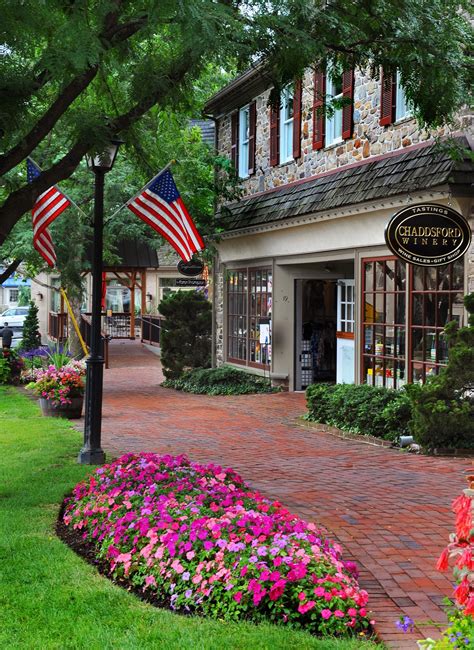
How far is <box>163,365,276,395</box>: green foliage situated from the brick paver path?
983 millimetres

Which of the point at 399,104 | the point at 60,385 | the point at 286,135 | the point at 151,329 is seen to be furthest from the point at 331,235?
the point at 151,329

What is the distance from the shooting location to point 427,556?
6203 millimetres

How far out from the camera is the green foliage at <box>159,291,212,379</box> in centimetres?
2134

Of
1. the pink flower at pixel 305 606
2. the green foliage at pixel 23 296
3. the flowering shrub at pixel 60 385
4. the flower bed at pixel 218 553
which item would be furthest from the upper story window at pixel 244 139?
the green foliage at pixel 23 296

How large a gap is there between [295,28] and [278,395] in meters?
10.8

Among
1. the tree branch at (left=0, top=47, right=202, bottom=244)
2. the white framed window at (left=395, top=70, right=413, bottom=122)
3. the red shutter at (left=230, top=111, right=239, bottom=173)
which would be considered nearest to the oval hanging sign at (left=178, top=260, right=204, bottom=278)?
the red shutter at (left=230, top=111, right=239, bottom=173)

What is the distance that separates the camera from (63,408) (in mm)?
14422

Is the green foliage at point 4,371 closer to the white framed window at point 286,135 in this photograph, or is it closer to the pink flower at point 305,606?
the white framed window at point 286,135

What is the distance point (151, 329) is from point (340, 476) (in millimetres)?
25559

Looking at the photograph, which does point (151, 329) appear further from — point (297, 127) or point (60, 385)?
point (60, 385)

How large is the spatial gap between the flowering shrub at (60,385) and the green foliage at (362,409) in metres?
3.78

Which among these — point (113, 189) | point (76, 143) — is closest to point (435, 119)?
Answer: point (76, 143)

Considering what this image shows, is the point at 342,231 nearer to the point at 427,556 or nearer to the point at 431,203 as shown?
the point at 431,203

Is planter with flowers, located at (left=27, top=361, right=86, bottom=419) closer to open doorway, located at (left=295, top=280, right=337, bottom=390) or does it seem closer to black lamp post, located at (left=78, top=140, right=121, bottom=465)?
black lamp post, located at (left=78, top=140, right=121, bottom=465)
